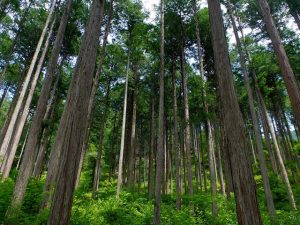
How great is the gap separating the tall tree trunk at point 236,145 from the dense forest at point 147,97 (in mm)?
12

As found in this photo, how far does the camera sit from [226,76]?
321 cm

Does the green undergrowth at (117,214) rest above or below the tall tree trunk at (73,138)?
below

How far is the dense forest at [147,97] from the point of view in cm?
310

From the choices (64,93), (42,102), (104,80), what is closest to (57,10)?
(104,80)

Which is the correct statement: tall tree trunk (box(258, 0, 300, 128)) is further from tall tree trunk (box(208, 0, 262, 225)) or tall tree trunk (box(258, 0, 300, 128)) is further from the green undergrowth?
the green undergrowth

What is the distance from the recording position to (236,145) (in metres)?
2.84

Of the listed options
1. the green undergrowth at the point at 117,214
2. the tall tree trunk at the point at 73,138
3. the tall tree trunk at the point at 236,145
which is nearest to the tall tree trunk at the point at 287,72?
the tall tree trunk at the point at 236,145

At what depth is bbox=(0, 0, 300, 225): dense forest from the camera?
3104mm

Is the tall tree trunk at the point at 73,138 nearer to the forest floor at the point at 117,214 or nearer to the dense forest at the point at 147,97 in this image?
the dense forest at the point at 147,97

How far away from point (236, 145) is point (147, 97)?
2018 cm

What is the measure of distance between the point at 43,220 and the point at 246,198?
6415 mm

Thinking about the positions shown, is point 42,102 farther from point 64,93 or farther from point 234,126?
point 64,93

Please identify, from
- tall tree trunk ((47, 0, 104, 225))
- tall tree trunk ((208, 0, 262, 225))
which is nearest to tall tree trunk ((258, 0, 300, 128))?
tall tree trunk ((208, 0, 262, 225))

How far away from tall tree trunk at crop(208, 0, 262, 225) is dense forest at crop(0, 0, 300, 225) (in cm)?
1
